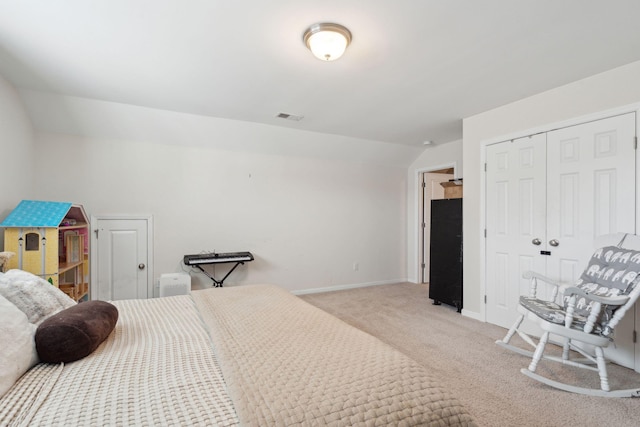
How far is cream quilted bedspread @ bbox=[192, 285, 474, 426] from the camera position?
878 millimetres

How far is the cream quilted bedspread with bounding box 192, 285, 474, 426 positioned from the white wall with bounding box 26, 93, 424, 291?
9.52ft

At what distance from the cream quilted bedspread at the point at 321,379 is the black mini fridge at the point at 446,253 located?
2.88 m

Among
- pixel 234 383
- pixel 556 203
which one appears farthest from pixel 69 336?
pixel 556 203

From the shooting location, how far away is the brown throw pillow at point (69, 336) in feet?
3.78

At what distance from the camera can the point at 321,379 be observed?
1.03 m

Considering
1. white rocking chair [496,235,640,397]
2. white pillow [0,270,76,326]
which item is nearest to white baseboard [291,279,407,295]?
white rocking chair [496,235,640,397]

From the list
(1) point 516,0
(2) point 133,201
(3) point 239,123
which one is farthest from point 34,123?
A: (1) point 516,0

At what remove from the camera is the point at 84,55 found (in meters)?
2.29

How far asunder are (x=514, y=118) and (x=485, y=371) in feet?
8.18

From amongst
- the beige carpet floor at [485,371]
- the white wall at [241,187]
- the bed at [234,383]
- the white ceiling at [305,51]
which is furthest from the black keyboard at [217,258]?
the bed at [234,383]

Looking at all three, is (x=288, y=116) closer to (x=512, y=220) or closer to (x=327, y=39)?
(x=327, y=39)

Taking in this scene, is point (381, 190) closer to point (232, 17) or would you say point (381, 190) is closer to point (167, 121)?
point (167, 121)

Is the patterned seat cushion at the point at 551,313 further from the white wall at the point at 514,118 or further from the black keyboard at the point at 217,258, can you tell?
the black keyboard at the point at 217,258

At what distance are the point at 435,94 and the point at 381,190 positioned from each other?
8.68 feet
